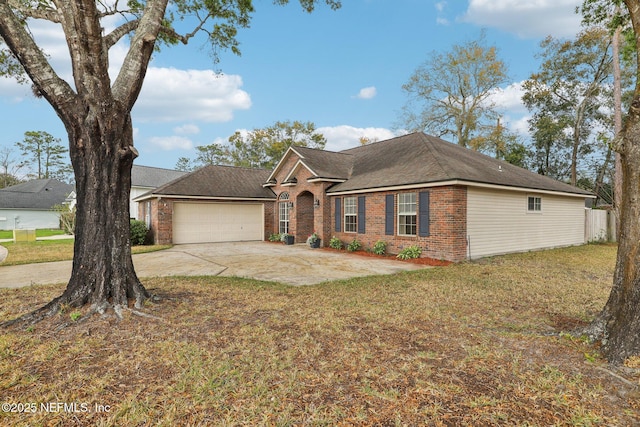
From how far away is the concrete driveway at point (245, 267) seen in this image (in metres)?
7.83

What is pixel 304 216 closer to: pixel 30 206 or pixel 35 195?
pixel 30 206

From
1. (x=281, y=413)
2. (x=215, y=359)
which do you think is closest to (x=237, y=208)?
(x=215, y=359)

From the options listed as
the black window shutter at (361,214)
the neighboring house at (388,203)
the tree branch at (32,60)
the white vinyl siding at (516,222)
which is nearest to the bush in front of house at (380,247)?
the neighboring house at (388,203)

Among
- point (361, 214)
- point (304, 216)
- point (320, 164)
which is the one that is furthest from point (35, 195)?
point (361, 214)

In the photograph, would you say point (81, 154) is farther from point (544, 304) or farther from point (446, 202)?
point (446, 202)

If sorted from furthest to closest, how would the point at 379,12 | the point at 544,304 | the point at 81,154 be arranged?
the point at 379,12 < the point at 544,304 < the point at 81,154

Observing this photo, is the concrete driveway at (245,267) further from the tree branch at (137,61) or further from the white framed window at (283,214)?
the white framed window at (283,214)

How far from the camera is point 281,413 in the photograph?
2461mm

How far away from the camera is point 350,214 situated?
13.8 m

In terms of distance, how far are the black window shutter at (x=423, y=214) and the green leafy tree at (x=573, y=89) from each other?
19.0 meters

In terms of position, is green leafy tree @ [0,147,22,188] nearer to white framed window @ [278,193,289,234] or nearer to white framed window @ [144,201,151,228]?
white framed window @ [144,201,151,228]

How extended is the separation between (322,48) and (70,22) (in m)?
11.6

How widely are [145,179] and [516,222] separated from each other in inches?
1077

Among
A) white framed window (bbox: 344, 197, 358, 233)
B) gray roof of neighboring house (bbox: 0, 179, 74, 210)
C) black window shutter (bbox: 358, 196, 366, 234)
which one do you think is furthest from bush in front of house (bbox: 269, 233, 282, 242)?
gray roof of neighboring house (bbox: 0, 179, 74, 210)
